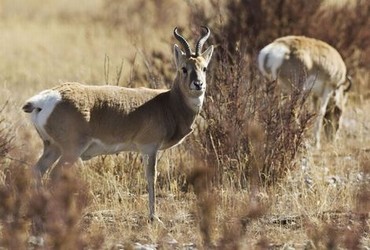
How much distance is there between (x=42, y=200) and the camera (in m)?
4.96

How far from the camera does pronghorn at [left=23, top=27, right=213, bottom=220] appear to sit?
8203 mm

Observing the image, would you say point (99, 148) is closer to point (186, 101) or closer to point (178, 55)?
point (186, 101)

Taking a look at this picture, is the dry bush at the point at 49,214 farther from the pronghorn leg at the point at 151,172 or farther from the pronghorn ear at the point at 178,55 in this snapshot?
the pronghorn ear at the point at 178,55

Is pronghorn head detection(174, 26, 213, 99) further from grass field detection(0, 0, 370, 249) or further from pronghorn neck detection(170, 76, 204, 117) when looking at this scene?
grass field detection(0, 0, 370, 249)

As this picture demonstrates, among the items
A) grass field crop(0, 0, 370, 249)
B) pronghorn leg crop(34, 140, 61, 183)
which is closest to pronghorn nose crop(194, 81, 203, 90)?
grass field crop(0, 0, 370, 249)

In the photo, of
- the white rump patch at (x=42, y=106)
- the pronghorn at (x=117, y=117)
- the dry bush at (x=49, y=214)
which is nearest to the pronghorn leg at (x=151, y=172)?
the pronghorn at (x=117, y=117)

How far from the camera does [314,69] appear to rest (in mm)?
13227

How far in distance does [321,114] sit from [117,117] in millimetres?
4997

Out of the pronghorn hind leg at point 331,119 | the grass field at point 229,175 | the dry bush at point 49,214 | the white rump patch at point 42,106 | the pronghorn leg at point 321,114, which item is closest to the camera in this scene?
the dry bush at point 49,214

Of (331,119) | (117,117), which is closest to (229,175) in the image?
(117,117)

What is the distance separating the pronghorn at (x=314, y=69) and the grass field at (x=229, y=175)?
228mm

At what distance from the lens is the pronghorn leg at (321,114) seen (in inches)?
495

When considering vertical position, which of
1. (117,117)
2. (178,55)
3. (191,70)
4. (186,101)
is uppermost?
(178,55)

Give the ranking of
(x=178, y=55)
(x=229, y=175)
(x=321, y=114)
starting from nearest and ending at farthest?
1. (x=178, y=55)
2. (x=229, y=175)
3. (x=321, y=114)
